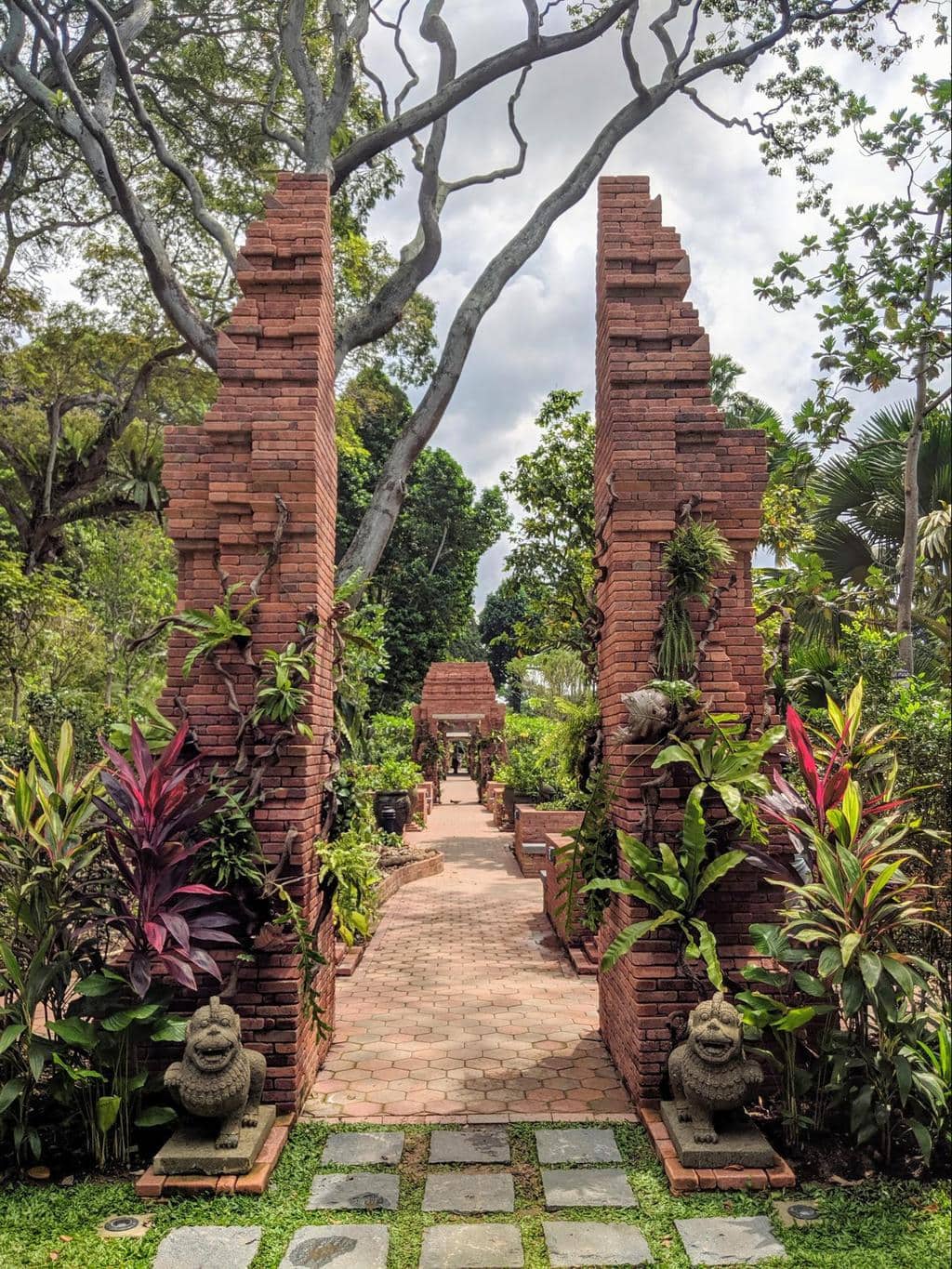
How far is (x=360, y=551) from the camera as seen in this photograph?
10672mm

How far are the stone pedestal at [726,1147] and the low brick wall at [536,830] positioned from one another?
7.81 meters

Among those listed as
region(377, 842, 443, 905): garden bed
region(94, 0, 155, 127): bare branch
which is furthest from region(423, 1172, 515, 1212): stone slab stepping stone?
region(94, 0, 155, 127): bare branch

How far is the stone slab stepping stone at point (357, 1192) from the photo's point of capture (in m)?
3.83

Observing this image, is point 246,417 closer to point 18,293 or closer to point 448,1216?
point 448,1216

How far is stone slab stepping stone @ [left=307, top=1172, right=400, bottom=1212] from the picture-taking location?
3830 millimetres

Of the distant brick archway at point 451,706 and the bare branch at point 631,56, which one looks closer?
the bare branch at point 631,56

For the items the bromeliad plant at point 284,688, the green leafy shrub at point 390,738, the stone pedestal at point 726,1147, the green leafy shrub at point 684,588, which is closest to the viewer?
the stone pedestal at point 726,1147

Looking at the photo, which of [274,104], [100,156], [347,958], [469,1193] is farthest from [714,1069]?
[274,104]

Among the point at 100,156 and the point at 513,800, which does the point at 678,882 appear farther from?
the point at 513,800

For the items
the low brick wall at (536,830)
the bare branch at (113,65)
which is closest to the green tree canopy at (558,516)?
the low brick wall at (536,830)

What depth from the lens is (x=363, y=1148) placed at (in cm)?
432

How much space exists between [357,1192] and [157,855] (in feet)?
5.81

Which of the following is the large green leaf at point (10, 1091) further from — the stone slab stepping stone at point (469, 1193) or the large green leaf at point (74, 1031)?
the stone slab stepping stone at point (469, 1193)

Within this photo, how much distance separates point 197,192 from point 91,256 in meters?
4.13
